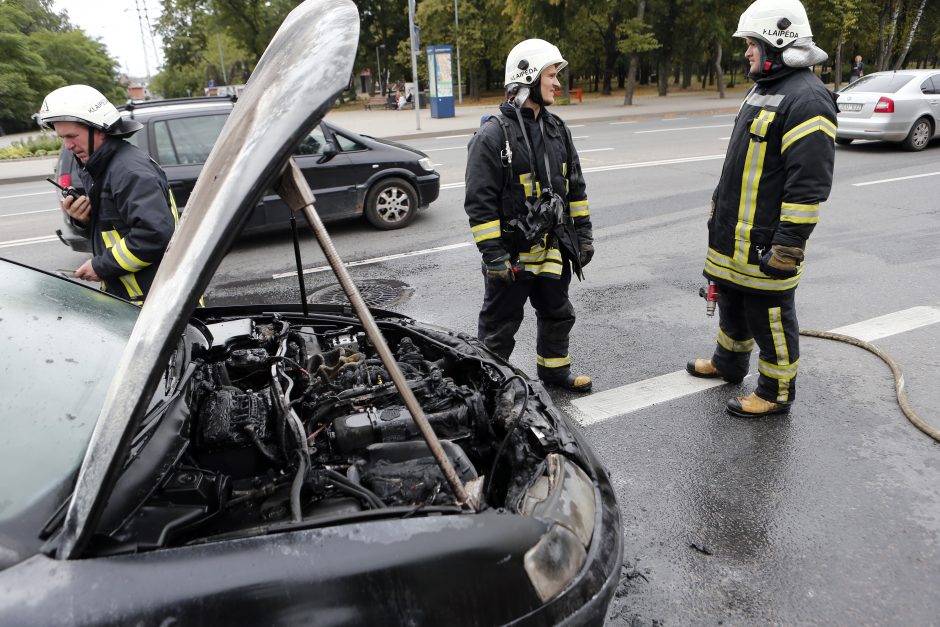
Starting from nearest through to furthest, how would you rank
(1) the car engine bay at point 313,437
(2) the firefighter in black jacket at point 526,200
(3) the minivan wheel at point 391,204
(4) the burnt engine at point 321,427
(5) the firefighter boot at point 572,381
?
1. (1) the car engine bay at point 313,437
2. (4) the burnt engine at point 321,427
3. (2) the firefighter in black jacket at point 526,200
4. (5) the firefighter boot at point 572,381
5. (3) the minivan wheel at point 391,204

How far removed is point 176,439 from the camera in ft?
6.26

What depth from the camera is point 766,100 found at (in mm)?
3383

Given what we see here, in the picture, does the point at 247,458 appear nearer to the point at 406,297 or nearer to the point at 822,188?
the point at 822,188

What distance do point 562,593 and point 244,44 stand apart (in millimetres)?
51702

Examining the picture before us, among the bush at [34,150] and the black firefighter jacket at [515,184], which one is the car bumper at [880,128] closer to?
the black firefighter jacket at [515,184]

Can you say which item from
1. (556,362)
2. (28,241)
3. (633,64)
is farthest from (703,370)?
(633,64)

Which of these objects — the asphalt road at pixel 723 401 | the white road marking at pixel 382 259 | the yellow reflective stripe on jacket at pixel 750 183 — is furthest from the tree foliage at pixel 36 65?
the yellow reflective stripe on jacket at pixel 750 183

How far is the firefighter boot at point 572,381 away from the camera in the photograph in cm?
413

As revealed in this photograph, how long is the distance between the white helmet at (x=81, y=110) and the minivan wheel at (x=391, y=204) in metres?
4.69

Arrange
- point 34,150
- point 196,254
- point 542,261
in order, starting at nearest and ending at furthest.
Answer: point 196,254 → point 542,261 → point 34,150

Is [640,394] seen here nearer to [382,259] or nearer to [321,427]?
[321,427]

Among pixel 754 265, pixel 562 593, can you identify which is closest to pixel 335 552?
pixel 562 593

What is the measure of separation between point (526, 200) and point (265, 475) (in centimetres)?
225

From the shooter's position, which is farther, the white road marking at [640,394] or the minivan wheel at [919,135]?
the minivan wheel at [919,135]
